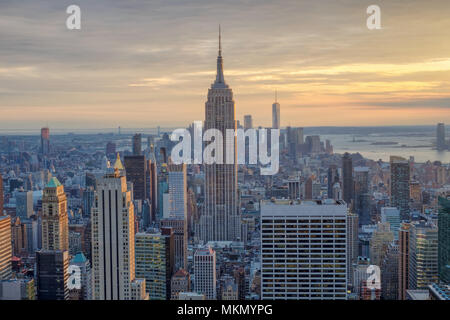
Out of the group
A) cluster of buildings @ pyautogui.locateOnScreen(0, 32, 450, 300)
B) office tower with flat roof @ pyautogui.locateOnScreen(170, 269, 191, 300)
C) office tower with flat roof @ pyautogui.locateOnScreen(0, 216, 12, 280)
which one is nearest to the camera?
cluster of buildings @ pyautogui.locateOnScreen(0, 32, 450, 300)

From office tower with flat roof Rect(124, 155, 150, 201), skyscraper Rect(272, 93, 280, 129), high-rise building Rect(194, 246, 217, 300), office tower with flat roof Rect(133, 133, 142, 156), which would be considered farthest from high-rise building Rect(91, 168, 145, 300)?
skyscraper Rect(272, 93, 280, 129)

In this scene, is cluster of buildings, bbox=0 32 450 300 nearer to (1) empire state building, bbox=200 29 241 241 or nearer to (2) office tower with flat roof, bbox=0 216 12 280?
(2) office tower with flat roof, bbox=0 216 12 280

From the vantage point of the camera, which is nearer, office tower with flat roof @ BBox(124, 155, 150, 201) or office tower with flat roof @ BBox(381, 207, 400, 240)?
office tower with flat roof @ BBox(124, 155, 150, 201)

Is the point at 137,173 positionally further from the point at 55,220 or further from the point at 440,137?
the point at 440,137

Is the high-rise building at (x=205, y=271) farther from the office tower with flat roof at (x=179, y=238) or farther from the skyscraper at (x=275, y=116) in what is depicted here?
the skyscraper at (x=275, y=116)
